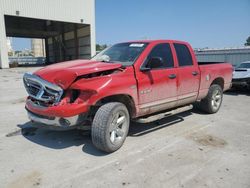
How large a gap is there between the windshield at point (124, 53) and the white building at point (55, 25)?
20185 mm

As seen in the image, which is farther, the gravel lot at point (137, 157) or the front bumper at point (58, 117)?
the front bumper at point (58, 117)

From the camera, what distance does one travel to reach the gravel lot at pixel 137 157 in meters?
3.02

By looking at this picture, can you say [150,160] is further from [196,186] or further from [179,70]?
[179,70]

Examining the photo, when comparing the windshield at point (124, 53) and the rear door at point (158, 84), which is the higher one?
the windshield at point (124, 53)

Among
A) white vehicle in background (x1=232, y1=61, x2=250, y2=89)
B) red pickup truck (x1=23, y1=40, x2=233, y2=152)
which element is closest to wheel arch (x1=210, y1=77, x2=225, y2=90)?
red pickup truck (x1=23, y1=40, x2=233, y2=152)

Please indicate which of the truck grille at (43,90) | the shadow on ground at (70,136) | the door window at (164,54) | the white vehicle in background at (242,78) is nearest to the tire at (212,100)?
the shadow on ground at (70,136)

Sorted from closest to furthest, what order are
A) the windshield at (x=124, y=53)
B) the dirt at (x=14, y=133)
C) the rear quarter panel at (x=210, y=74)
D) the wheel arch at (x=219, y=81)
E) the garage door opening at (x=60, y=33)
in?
the windshield at (x=124, y=53) < the dirt at (x=14, y=133) < the rear quarter panel at (x=210, y=74) < the wheel arch at (x=219, y=81) < the garage door opening at (x=60, y=33)

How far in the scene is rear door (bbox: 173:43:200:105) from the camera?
5.13 meters

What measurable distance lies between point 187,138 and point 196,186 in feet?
5.58

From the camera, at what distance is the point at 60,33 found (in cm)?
3541

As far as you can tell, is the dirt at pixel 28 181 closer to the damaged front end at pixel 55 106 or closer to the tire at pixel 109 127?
the damaged front end at pixel 55 106

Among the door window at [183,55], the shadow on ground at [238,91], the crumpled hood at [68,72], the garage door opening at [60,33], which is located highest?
the garage door opening at [60,33]

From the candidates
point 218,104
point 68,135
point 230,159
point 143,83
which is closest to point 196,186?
point 230,159

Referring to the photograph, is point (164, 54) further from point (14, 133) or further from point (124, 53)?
point (14, 133)
